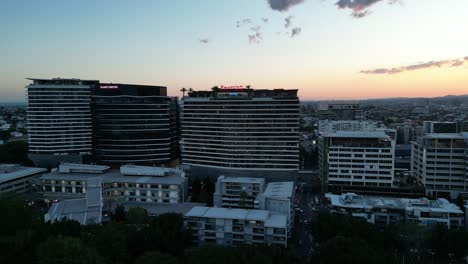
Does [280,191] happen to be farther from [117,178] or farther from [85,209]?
[85,209]

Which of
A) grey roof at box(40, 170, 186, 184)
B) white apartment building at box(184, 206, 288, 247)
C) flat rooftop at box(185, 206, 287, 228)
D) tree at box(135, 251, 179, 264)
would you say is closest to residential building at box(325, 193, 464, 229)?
flat rooftop at box(185, 206, 287, 228)

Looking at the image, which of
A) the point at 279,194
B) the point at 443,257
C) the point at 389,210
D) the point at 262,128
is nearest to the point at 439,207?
the point at 389,210

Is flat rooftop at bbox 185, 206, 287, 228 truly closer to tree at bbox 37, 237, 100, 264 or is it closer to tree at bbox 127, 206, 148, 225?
tree at bbox 127, 206, 148, 225

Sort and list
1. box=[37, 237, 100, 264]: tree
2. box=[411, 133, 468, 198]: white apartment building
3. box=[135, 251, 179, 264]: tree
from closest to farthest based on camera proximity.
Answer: box=[37, 237, 100, 264]: tree, box=[135, 251, 179, 264]: tree, box=[411, 133, 468, 198]: white apartment building

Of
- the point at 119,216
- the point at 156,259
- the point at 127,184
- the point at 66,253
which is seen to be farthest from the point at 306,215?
the point at 66,253

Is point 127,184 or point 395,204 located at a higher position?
point 127,184

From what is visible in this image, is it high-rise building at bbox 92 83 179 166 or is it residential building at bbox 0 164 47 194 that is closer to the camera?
residential building at bbox 0 164 47 194
